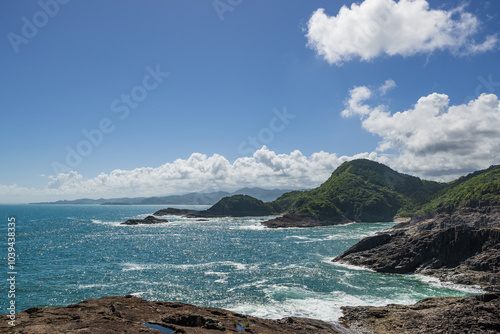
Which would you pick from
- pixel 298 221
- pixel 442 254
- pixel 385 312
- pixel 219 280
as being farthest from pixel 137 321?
pixel 298 221

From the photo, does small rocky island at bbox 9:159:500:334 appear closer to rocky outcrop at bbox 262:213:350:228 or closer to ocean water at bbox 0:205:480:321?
ocean water at bbox 0:205:480:321

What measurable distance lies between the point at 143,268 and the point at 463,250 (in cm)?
7307

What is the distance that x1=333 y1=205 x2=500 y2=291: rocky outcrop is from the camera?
57312 mm

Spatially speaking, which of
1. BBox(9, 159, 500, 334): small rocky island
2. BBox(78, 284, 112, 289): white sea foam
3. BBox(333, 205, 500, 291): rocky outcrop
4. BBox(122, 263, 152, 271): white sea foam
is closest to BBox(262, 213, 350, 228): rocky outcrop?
BBox(333, 205, 500, 291): rocky outcrop

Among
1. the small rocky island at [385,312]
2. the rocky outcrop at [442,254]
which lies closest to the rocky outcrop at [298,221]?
the rocky outcrop at [442,254]

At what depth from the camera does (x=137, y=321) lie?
28375 millimetres

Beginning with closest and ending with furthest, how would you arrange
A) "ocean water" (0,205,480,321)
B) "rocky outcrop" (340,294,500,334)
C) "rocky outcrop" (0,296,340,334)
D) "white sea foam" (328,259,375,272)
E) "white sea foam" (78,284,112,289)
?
"rocky outcrop" (0,296,340,334), "rocky outcrop" (340,294,500,334), "ocean water" (0,205,480,321), "white sea foam" (78,284,112,289), "white sea foam" (328,259,375,272)

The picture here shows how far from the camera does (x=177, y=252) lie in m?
92.9

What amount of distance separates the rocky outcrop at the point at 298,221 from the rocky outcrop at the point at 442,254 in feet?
326

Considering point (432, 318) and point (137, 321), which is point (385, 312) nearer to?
point (432, 318)

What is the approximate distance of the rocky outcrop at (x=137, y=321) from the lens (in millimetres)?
24859

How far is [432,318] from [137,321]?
32698mm

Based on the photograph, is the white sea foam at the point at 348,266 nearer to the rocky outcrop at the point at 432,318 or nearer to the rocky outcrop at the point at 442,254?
the rocky outcrop at the point at 442,254

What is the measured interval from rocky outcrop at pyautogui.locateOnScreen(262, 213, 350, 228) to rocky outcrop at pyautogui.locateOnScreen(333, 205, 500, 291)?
99.3m
